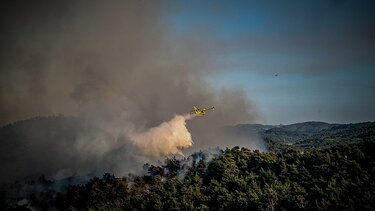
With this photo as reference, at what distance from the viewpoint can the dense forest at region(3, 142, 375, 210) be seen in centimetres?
6775

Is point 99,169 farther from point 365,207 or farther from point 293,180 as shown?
point 365,207

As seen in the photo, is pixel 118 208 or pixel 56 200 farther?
pixel 56 200

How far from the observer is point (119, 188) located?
113125mm

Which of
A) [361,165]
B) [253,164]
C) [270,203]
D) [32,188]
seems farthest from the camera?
[32,188]

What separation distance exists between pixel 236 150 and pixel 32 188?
96.0m

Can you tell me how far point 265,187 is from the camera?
78625 mm

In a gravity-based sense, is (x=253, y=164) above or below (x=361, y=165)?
above

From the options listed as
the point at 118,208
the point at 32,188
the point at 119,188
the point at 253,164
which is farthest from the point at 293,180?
the point at 32,188

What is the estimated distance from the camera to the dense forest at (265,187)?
6775 centimetres

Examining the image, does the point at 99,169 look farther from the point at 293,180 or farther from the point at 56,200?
the point at 293,180

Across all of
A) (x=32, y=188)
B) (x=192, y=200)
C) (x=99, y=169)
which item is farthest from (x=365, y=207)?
(x=99, y=169)

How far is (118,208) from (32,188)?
85.8m

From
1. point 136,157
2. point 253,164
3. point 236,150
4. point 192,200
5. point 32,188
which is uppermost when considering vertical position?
point 136,157

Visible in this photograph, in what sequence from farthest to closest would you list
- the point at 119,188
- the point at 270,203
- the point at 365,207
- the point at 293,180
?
the point at 119,188 → the point at 293,180 → the point at 270,203 → the point at 365,207
